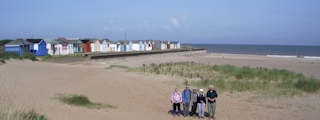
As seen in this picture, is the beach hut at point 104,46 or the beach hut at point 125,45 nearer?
the beach hut at point 104,46

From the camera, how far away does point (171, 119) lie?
10602 mm

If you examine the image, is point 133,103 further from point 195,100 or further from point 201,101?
point 201,101

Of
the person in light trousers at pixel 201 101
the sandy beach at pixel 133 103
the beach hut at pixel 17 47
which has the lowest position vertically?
the sandy beach at pixel 133 103

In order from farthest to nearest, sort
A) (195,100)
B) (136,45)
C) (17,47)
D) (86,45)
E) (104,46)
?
(136,45)
(104,46)
(86,45)
(17,47)
(195,100)

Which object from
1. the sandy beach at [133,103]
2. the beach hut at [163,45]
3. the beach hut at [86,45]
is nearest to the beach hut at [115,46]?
the beach hut at [86,45]

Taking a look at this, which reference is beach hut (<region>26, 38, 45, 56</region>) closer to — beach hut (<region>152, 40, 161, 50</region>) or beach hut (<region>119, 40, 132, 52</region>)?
beach hut (<region>119, 40, 132, 52</region>)

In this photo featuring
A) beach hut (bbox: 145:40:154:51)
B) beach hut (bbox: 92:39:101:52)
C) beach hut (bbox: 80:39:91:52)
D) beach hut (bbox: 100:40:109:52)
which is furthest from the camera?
beach hut (bbox: 145:40:154:51)

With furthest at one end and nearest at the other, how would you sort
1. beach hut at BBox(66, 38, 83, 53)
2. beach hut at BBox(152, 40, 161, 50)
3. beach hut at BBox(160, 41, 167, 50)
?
1. beach hut at BBox(160, 41, 167, 50)
2. beach hut at BBox(152, 40, 161, 50)
3. beach hut at BBox(66, 38, 83, 53)

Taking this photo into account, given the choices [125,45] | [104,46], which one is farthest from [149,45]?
[104,46]

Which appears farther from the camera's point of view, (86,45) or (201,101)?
(86,45)

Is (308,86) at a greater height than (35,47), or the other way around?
(35,47)

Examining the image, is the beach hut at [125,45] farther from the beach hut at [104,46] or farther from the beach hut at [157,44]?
the beach hut at [157,44]

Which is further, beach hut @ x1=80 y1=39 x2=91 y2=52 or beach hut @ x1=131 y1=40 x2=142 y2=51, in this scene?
beach hut @ x1=131 y1=40 x2=142 y2=51

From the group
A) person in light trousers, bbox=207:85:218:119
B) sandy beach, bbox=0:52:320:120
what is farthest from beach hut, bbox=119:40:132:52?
person in light trousers, bbox=207:85:218:119
